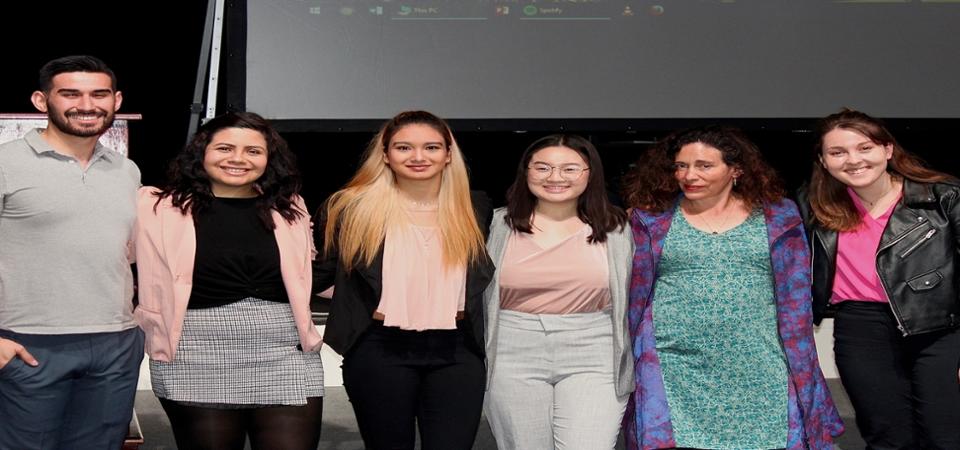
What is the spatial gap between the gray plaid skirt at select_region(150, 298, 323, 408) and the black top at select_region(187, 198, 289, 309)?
35mm

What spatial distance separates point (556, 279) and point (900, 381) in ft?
3.58

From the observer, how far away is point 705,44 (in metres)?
5.01

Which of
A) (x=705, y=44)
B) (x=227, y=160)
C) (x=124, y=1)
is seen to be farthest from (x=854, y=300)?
(x=124, y=1)

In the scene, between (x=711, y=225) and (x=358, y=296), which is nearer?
(x=358, y=296)

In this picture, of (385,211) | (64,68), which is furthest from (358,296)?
(64,68)

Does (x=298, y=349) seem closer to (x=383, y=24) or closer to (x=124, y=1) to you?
(x=383, y=24)

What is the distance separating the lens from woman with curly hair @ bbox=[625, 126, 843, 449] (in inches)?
107

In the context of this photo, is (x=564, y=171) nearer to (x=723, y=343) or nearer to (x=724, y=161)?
(x=724, y=161)

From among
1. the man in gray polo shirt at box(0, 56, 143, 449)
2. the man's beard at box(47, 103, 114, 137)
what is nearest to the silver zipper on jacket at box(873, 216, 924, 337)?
the man in gray polo shirt at box(0, 56, 143, 449)

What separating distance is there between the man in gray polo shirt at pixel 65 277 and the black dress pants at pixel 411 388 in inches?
27.7

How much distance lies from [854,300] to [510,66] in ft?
8.71

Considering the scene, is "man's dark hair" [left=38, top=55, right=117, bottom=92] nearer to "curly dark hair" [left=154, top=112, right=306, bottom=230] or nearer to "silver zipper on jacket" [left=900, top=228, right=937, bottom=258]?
"curly dark hair" [left=154, top=112, right=306, bottom=230]

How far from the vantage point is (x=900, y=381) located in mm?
2705

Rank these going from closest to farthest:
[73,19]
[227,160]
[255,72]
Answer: [227,160], [255,72], [73,19]
